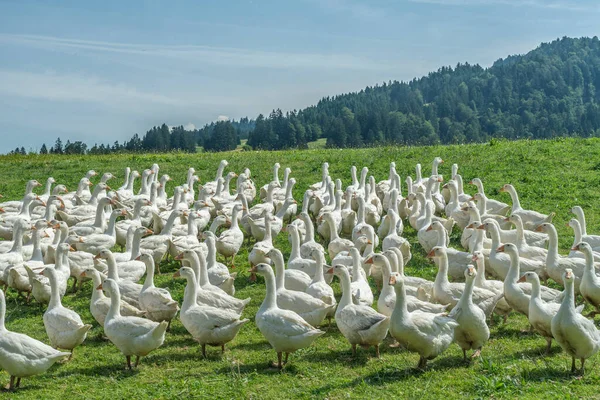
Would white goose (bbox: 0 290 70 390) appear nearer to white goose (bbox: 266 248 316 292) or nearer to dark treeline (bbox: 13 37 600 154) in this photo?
white goose (bbox: 266 248 316 292)

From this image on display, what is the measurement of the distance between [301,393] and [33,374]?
359cm

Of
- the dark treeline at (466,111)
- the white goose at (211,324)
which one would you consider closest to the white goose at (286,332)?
the white goose at (211,324)

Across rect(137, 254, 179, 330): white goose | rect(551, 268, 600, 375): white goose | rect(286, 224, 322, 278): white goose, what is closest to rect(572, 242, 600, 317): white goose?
rect(551, 268, 600, 375): white goose

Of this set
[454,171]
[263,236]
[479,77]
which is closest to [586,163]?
[454,171]

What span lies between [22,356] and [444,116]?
324 ft

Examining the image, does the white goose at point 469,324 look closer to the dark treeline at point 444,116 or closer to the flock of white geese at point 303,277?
the flock of white geese at point 303,277

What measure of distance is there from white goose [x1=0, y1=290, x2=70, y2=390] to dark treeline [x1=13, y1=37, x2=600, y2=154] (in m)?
23.6

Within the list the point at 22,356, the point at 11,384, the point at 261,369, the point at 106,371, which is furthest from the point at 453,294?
the point at 11,384

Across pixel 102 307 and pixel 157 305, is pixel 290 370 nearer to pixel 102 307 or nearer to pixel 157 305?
pixel 157 305

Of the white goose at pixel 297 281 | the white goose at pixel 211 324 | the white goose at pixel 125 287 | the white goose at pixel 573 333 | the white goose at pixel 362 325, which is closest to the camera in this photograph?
the white goose at pixel 573 333

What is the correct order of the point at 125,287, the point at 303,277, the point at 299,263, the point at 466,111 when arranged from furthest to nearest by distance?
the point at 466,111 < the point at 299,263 < the point at 303,277 < the point at 125,287

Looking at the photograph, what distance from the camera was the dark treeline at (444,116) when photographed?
62344 mm

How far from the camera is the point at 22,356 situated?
27.0 feet

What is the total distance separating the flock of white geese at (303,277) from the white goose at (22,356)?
0.01 metres
